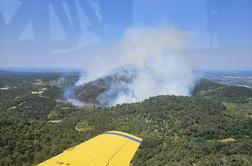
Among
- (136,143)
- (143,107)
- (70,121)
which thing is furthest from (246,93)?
(136,143)

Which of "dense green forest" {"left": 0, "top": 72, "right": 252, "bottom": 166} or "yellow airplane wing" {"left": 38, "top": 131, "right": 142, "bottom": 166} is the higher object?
"yellow airplane wing" {"left": 38, "top": 131, "right": 142, "bottom": 166}

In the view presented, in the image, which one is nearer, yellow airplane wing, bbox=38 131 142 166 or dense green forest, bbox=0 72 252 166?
yellow airplane wing, bbox=38 131 142 166

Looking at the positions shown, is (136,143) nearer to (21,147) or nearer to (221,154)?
(21,147)

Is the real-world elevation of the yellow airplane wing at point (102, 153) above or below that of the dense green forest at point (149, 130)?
above

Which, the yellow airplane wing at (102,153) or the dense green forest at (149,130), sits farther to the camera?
the dense green forest at (149,130)

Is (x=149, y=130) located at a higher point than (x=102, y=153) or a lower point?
lower
